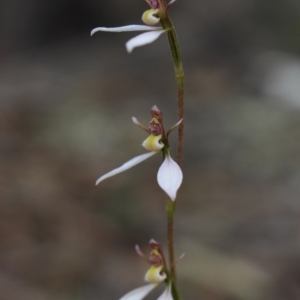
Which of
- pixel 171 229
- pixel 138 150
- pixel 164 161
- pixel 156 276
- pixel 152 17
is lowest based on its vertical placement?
pixel 138 150

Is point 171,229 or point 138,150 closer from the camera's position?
point 171,229

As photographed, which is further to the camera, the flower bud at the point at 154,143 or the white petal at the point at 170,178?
the flower bud at the point at 154,143

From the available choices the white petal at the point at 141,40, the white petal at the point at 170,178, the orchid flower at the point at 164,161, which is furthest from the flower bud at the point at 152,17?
the white petal at the point at 170,178

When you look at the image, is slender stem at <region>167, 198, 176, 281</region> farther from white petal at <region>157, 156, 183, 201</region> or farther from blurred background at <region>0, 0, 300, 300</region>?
blurred background at <region>0, 0, 300, 300</region>

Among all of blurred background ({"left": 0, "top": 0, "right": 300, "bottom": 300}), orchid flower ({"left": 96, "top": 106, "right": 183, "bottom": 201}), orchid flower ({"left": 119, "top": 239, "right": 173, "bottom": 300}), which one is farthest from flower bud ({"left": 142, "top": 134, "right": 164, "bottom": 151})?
blurred background ({"left": 0, "top": 0, "right": 300, "bottom": 300})

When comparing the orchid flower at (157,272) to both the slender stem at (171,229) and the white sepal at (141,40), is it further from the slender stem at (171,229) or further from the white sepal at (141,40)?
the white sepal at (141,40)

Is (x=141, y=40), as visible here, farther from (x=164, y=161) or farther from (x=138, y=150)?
(x=138, y=150)

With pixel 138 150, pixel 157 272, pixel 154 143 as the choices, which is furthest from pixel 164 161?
pixel 138 150

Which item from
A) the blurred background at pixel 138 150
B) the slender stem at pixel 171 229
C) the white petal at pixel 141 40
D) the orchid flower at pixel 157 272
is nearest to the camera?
the white petal at pixel 141 40

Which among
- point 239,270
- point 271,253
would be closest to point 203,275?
point 239,270
